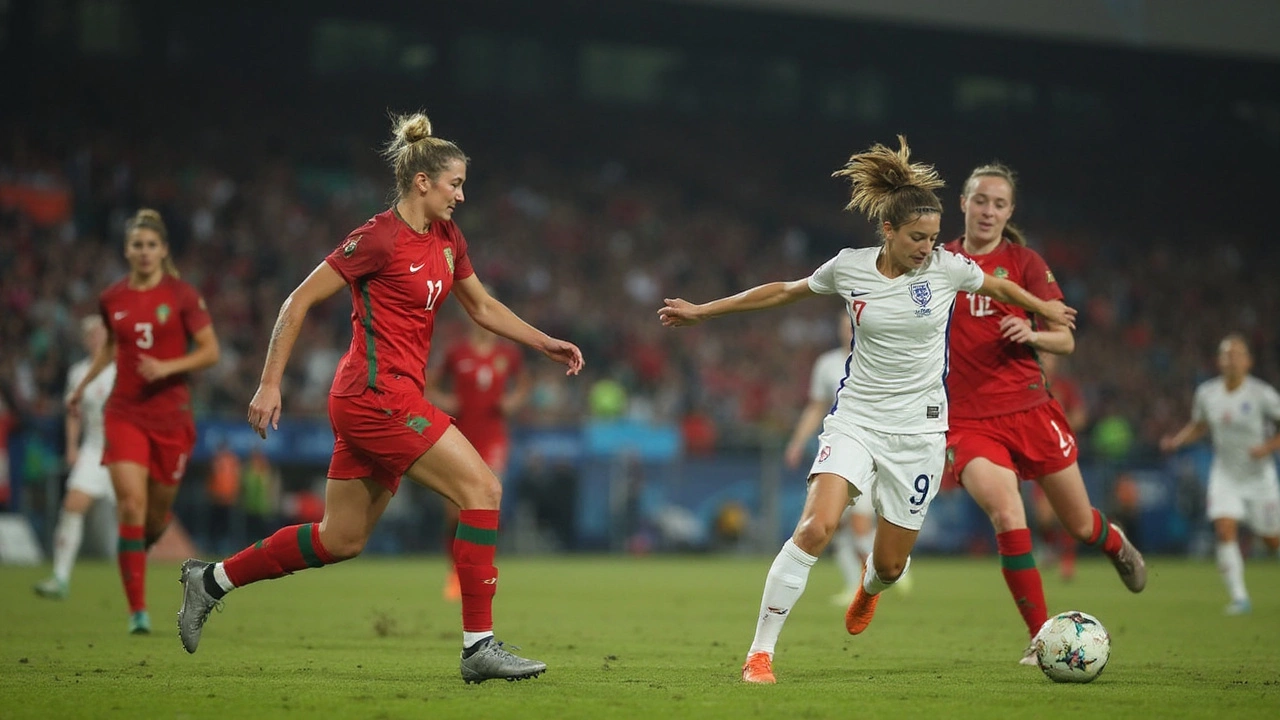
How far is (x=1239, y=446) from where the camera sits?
48.0 ft

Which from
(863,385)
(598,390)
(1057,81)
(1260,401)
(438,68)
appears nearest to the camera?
(863,385)

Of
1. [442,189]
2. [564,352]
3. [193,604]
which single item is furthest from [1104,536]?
[193,604]

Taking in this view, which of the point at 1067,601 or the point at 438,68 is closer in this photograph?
the point at 1067,601

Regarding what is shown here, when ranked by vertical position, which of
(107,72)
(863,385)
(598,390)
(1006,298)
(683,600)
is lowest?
(683,600)

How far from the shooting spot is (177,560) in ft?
72.5

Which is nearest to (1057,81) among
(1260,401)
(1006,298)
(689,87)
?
(689,87)

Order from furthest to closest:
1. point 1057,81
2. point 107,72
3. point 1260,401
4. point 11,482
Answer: point 1057,81, point 107,72, point 11,482, point 1260,401

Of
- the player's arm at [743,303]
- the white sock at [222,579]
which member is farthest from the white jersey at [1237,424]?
the white sock at [222,579]

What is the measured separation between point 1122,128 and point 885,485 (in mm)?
33689

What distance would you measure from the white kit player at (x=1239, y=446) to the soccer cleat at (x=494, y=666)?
29.1 feet

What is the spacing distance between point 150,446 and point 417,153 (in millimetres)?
3873

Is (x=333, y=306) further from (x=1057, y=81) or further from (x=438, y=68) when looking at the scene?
(x=1057, y=81)

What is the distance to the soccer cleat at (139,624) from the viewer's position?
10017 millimetres

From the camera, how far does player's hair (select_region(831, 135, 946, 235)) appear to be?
7.45 m
